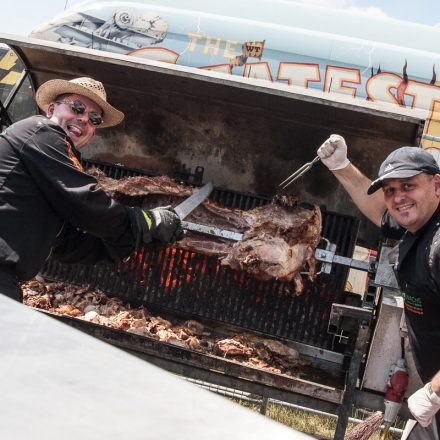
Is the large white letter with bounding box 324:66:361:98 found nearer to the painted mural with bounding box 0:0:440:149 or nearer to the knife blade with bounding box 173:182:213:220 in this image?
the painted mural with bounding box 0:0:440:149

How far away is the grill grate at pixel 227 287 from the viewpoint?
3.99 meters

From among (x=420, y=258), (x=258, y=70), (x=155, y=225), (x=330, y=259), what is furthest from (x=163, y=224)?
(x=258, y=70)

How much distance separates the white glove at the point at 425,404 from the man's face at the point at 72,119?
2474mm

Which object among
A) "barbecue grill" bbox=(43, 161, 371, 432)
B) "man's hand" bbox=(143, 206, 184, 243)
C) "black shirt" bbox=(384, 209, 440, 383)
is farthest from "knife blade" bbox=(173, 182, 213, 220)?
"black shirt" bbox=(384, 209, 440, 383)

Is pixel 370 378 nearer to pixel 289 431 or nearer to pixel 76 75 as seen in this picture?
pixel 289 431

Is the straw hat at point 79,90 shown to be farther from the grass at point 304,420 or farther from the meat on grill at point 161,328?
the grass at point 304,420

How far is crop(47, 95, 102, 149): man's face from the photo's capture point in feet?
10.3

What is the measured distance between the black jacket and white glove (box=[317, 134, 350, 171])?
149 centimetres

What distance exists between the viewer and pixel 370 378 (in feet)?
10.6

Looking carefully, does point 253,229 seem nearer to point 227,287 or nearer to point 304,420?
point 227,287

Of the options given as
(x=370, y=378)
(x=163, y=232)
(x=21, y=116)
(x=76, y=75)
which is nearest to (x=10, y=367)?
(x=163, y=232)

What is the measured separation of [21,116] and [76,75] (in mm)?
921

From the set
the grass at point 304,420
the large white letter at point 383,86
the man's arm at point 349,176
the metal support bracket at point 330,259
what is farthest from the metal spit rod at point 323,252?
the large white letter at point 383,86

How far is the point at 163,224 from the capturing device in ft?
10.4
